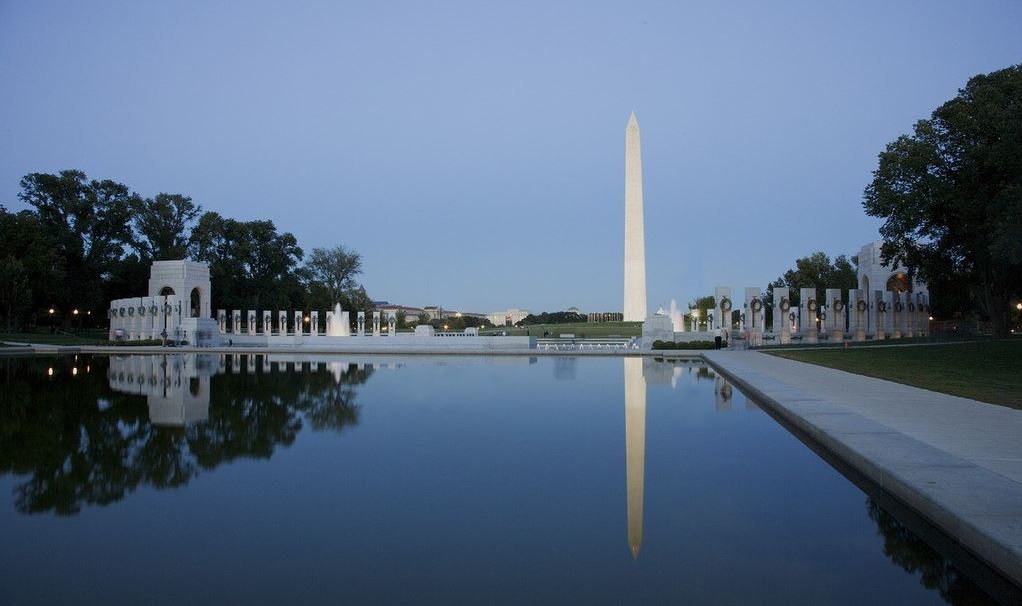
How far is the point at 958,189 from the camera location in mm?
26422

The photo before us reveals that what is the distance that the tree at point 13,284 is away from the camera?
130 ft

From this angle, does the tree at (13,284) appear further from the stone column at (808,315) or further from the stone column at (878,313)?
the stone column at (878,313)

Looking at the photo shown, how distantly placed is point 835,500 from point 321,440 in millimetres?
6028

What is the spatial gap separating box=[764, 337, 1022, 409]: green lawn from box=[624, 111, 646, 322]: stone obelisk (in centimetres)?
1760

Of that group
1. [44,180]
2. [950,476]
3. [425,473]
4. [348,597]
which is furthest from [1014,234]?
[44,180]

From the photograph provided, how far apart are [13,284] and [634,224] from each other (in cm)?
3668

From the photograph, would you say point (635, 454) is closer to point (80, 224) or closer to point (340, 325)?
point (340, 325)

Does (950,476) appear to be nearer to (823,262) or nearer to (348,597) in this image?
(348,597)

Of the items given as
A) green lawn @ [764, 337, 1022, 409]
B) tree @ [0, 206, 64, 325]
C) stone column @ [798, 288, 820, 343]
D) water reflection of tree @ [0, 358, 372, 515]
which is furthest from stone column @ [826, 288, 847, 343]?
tree @ [0, 206, 64, 325]

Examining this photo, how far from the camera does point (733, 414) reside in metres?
11.6

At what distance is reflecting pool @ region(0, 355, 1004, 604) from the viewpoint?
13.8 ft

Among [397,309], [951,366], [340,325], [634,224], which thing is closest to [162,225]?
[340,325]

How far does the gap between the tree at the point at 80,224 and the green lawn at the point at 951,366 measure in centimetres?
4905

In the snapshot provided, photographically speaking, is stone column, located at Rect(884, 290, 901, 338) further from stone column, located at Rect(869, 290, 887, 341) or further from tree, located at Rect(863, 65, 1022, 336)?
tree, located at Rect(863, 65, 1022, 336)
